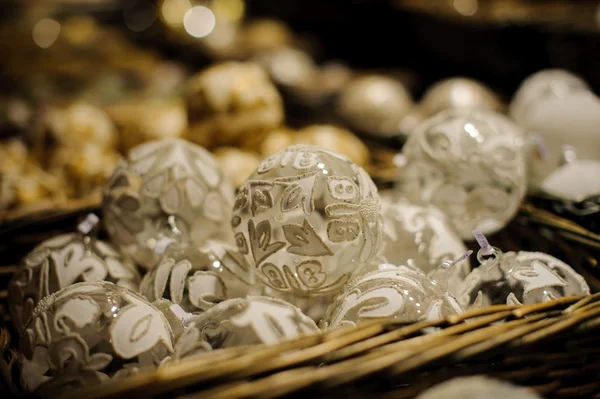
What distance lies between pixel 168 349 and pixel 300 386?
197 mm

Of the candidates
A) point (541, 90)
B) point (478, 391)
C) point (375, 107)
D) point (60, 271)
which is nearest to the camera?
point (478, 391)

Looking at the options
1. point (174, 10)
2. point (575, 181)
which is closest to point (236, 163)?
point (575, 181)

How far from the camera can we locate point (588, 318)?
586mm

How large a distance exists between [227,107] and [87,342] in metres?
0.99

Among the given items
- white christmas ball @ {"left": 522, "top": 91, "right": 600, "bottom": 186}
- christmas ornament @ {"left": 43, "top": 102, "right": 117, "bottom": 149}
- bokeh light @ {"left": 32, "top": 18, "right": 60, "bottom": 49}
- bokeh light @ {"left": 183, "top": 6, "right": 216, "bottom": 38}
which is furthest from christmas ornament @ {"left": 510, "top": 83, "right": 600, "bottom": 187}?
bokeh light @ {"left": 32, "top": 18, "right": 60, "bottom": 49}

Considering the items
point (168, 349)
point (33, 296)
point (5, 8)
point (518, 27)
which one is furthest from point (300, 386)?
point (5, 8)

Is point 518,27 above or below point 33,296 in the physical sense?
above

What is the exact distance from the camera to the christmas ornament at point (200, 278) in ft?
2.41

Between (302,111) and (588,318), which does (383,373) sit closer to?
(588,318)

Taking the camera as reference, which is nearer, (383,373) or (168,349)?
(383,373)

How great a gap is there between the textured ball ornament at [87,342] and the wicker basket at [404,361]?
39mm

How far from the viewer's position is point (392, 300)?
0.63 m

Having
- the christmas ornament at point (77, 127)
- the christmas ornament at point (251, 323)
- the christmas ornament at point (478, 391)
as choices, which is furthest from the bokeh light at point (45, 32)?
the christmas ornament at point (478, 391)

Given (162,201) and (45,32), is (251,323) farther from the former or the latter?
(45,32)
